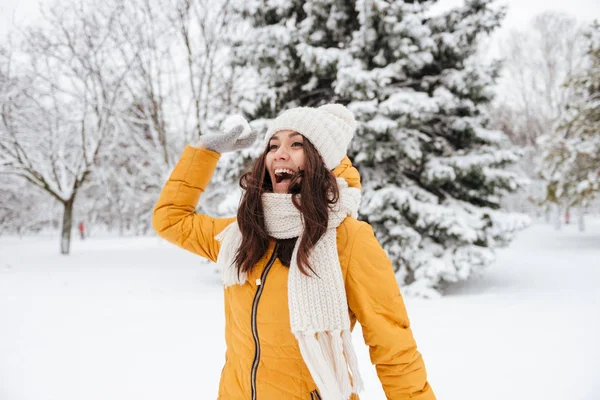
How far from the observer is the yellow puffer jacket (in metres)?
1.17

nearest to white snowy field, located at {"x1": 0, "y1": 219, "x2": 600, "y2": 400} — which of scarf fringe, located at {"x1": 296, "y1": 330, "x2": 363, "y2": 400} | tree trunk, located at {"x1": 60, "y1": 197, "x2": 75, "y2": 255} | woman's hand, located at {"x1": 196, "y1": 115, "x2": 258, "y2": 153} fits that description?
scarf fringe, located at {"x1": 296, "y1": 330, "x2": 363, "y2": 400}

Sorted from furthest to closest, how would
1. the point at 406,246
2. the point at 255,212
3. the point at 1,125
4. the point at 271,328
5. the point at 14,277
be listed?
1. the point at 1,125
2. the point at 14,277
3. the point at 406,246
4. the point at 255,212
5. the point at 271,328

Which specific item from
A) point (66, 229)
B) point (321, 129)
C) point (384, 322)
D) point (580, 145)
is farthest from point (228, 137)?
point (66, 229)

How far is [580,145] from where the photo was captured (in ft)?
37.3

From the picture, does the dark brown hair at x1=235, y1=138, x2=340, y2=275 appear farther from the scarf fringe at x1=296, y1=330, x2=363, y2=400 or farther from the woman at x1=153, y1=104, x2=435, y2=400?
the scarf fringe at x1=296, y1=330, x2=363, y2=400

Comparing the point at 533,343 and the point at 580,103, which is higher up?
the point at 580,103

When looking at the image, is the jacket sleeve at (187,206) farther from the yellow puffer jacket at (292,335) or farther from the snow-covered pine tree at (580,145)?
the snow-covered pine tree at (580,145)

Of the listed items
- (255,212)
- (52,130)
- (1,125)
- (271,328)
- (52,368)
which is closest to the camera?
(271,328)

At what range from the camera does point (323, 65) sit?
20.9ft

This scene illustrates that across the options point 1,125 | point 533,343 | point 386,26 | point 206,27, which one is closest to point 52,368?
point 533,343

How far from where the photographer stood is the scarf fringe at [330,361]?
120cm

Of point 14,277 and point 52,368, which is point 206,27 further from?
point 52,368

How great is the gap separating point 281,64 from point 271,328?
6236 mm

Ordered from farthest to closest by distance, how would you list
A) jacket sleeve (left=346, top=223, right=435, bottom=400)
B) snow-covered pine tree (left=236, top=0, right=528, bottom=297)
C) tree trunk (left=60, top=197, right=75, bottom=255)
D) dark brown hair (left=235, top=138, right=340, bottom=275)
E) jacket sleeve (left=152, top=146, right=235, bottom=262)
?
tree trunk (left=60, top=197, right=75, bottom=255) < snow-covered pine tree (left=236, top=0, right=528, bottom=297) < jacket sleeve (left=152, top=146, right=235, bottom=262) < dark brown hair (left=235, top=138, right=340, bottom=275) < jacket sleeve (left=346, top=223, right=435, bottom=400)
